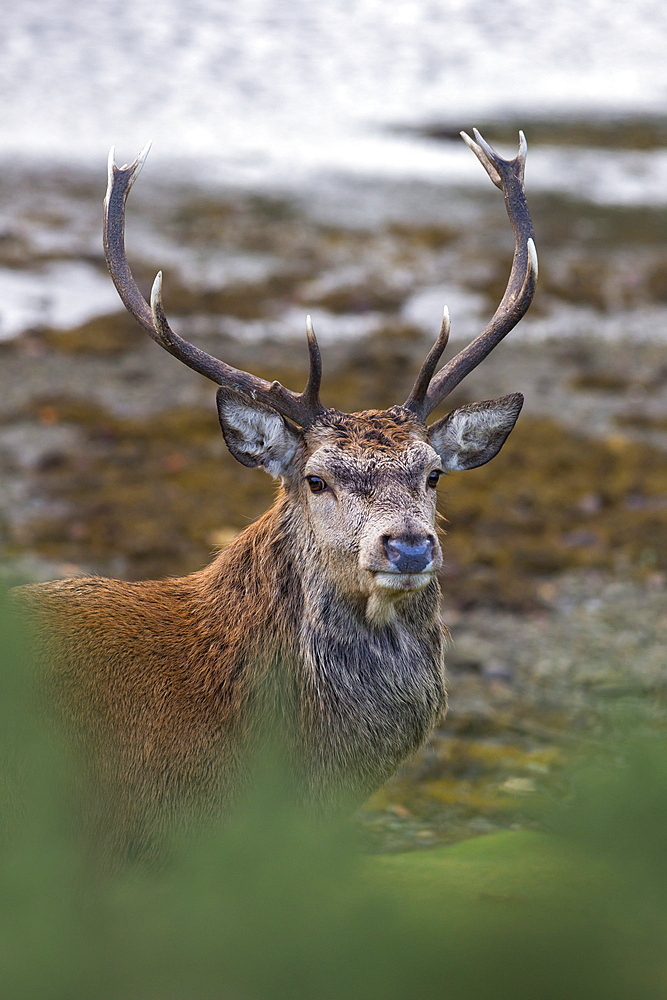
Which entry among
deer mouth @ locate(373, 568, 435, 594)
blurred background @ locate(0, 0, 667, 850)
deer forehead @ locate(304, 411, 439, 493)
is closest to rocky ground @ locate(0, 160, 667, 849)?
blurred background @ locate(0, 0, 667, 850)

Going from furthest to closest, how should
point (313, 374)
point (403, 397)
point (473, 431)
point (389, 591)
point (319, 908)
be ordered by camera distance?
point (403, 397), point (473, 431), point (313, 374), point (389, 591), point (319, 908)

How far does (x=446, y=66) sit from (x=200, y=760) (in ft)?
73.3

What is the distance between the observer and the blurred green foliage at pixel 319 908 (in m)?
0.83

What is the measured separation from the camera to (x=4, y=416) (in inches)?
443

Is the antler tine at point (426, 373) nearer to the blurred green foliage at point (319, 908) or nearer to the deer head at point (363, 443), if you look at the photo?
the deer head at point (363, 443)

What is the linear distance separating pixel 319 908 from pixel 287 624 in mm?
3363

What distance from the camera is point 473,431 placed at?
484 centimetres

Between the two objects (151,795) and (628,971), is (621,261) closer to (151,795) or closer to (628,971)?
(151,795)

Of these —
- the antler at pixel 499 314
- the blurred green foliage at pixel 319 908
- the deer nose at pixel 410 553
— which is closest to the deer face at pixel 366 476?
the deer nose at pixel 410 553

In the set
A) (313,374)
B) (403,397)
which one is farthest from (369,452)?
(403,397)

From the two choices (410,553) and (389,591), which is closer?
(410,553)

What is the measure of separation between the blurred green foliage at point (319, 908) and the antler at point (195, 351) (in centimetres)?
337

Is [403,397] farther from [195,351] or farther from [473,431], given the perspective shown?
[195,351]

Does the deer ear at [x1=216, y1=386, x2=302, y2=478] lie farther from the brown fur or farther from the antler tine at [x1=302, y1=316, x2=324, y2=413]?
the antler tine at [x1=302, y1=316, x2=324, y2=413]
